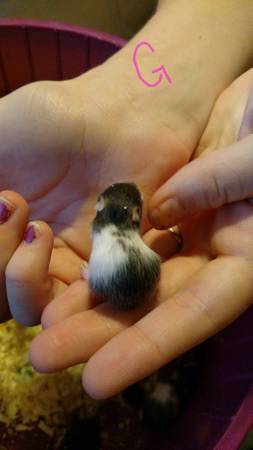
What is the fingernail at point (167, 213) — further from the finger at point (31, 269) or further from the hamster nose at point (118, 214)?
the finger at point (31, 269)

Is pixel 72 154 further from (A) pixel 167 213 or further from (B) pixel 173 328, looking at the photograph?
(B) pixel 173 328

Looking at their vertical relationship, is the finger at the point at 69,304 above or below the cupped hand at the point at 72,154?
below

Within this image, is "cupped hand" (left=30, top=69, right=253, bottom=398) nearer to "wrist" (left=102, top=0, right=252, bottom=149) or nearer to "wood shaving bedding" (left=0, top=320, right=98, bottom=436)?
"wrist" (left=102, top=0, right=252, bottom=149)

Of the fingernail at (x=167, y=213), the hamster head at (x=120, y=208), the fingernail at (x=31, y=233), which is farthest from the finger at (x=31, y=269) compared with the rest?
the fingernail at (x=167, y=213)

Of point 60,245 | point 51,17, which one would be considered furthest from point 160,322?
point 51,17

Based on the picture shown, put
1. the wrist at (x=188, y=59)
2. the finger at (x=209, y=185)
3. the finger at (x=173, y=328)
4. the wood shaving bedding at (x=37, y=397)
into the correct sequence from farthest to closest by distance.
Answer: the wood shaving bedding at (x=37, y=397) < the wrist at (x=188, y=59) < the finger at (x=209, y=185) < the finger at (x=173, y=328)

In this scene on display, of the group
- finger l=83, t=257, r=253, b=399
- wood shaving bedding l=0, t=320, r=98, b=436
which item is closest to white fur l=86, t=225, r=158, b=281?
finger l=83, t=257, r=253, b=399

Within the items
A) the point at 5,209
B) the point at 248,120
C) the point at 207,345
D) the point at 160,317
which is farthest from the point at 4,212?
the point at 207,345

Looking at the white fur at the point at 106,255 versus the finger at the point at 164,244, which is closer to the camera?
the white fur at the point at 106,255
